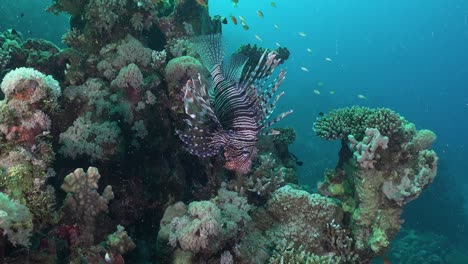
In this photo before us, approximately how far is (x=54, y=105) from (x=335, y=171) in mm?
4545

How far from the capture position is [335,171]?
6.07 m

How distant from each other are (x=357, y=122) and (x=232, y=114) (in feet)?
8.52

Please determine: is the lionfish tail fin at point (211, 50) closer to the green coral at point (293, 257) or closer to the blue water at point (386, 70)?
the green coral at point (293, 257)

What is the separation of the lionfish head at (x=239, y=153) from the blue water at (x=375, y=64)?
36.2 feet

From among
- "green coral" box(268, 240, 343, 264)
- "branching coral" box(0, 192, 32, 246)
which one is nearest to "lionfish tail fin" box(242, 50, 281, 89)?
"green coral" box(268, 240, 343, 264)

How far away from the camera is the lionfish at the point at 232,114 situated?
3.84 m

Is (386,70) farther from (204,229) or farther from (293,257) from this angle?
(204,229)

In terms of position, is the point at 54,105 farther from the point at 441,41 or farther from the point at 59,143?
the point at 441,41

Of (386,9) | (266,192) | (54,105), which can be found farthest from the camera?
(386,9)

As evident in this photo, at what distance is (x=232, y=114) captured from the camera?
4.28 metres

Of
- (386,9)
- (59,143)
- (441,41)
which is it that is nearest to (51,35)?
(59,143)

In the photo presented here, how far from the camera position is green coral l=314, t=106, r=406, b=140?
5.30m

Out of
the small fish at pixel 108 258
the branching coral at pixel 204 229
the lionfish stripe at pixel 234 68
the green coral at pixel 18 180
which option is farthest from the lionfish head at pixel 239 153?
the green coral at pixel 18 180

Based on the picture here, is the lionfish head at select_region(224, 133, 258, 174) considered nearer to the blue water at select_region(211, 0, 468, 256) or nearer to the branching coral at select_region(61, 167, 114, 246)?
the branching coral at select_region(61, 167, 114, 246)
